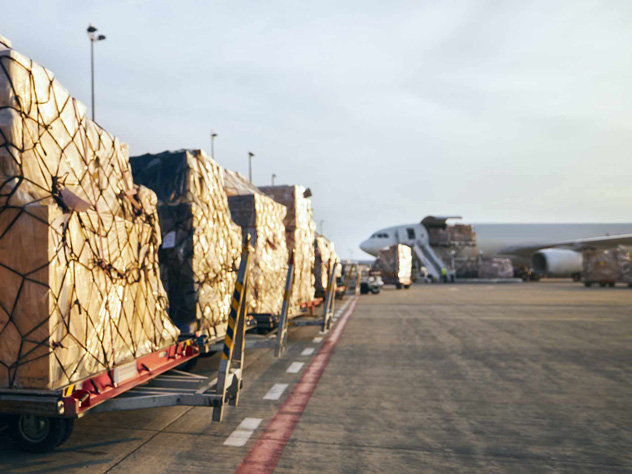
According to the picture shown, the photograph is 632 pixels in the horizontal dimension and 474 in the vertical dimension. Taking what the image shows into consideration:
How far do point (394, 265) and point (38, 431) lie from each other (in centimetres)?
3595

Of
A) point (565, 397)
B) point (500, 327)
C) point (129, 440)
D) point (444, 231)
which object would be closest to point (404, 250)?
point (444, 231)

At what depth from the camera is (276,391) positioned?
6.95 m

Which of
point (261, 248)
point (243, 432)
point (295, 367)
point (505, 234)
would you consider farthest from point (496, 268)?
point (243, 432)

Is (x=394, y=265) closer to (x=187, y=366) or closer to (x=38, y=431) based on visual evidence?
(x=187, y=366)

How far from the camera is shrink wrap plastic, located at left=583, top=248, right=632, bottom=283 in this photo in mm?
36594

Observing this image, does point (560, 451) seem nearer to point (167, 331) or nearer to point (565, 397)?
point (565, 397)

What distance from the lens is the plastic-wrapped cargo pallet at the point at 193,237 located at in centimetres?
666

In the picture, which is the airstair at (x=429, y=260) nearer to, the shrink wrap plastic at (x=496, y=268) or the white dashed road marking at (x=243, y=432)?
the shrink wrap plastic at (x=496, y=268)

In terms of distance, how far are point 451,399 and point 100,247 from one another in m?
4.35

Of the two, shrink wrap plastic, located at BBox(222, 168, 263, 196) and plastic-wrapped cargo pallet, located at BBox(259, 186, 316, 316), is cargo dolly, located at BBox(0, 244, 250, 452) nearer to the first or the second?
shrink wrap plastic, located at BBox(222, 168, 263, 196)

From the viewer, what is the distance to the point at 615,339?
11.6 meters

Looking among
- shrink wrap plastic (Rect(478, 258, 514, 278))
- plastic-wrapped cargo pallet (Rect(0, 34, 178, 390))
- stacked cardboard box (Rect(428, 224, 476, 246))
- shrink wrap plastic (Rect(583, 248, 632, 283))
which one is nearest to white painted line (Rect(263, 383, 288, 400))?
plastic-wrapped cargo pallet (Rect(0, 34, 178, 390))

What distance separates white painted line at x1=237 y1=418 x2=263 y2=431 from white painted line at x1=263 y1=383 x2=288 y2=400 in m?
0.95

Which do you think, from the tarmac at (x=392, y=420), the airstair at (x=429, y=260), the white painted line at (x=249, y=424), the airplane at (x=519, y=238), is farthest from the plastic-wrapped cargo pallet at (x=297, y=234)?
the airstair at (x=429, y=260)
